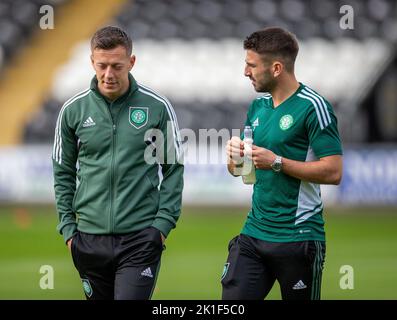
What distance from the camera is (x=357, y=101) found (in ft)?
67.4

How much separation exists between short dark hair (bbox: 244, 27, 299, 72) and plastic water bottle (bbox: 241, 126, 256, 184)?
480 mm

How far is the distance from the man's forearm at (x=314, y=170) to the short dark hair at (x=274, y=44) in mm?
639

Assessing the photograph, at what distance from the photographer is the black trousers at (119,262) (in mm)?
5617

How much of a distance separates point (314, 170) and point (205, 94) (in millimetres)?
16814

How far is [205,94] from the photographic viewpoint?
73.0ft

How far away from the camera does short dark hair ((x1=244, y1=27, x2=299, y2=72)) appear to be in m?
5.74

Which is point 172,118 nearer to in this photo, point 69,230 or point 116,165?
point 116,165

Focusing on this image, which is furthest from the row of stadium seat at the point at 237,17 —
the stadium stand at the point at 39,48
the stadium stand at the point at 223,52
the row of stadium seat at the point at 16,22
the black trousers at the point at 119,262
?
the black trousers at the point at 119,262

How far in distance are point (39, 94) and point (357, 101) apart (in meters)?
7.96

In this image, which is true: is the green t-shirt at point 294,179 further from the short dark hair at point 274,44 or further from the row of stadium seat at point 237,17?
the row of stadium seat at point 237,17

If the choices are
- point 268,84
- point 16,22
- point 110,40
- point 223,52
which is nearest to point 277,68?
point 268,84

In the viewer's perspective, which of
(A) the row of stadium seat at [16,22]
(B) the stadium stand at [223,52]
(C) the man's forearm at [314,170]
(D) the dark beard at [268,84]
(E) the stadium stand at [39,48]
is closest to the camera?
(C) the man's forearm at [314,170]

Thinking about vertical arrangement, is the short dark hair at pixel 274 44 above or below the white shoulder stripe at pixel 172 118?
above

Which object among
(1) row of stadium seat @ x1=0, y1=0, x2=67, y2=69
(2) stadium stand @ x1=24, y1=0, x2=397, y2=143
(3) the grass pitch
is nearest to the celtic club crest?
(3) the grass pitch
